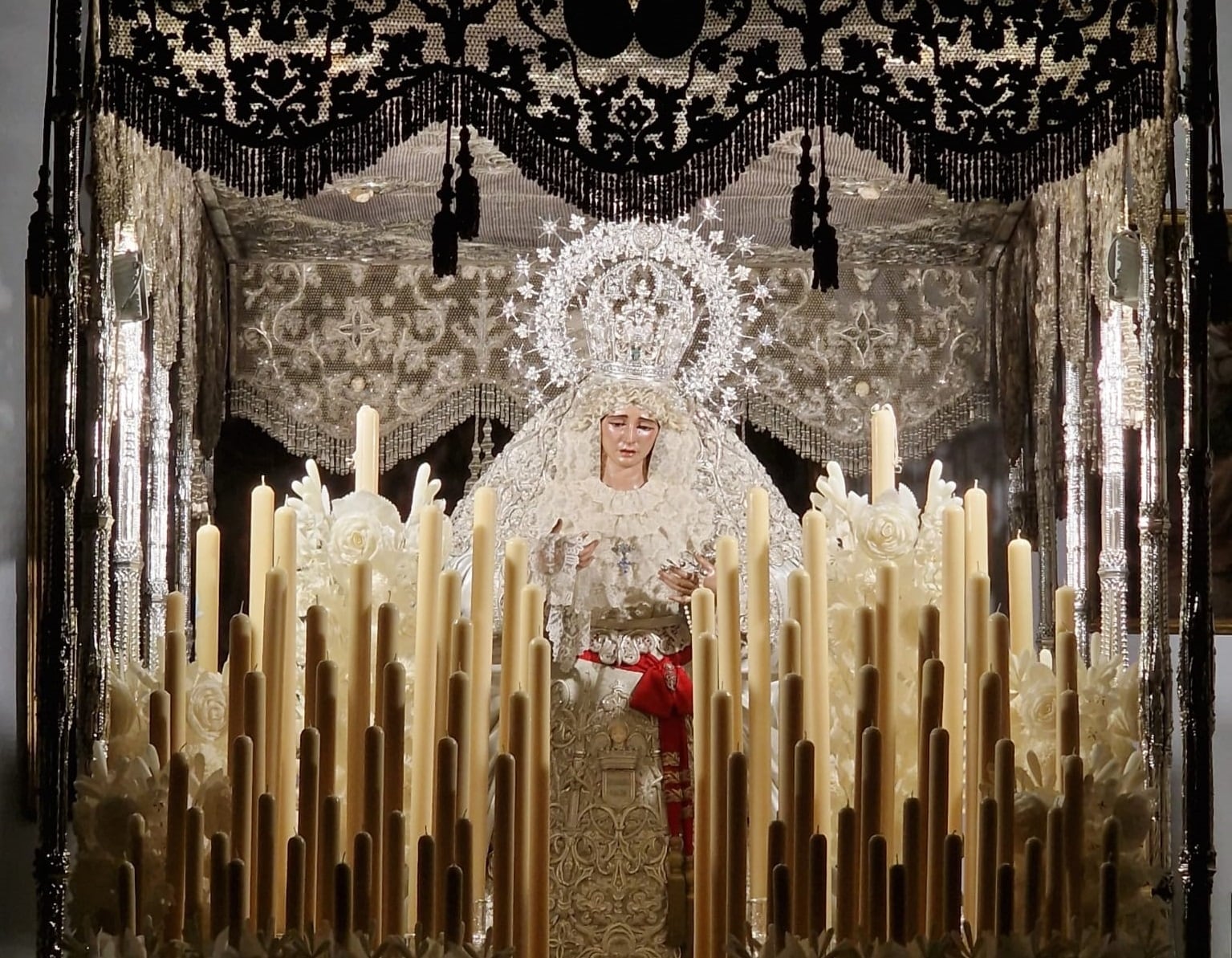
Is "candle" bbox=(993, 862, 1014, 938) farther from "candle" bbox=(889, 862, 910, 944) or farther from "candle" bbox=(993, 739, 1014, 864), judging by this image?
"candle" bbox=(889, 862, 910, 944)

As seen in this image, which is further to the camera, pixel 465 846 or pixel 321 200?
pixel 321 200

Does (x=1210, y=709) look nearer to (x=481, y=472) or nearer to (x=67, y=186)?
(x=481, y=472)

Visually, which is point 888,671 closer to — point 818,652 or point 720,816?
point 818,652

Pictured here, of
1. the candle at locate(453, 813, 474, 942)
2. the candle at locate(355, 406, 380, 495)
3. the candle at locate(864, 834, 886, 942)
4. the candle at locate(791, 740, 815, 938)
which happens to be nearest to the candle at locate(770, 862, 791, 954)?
the candle at locate(791, 740, 815, 938)

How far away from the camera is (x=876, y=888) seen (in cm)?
260

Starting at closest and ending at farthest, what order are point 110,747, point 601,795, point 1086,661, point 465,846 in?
point 465,846
point 110,747
point 601,795
point 1086,661

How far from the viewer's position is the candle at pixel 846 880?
259 cm

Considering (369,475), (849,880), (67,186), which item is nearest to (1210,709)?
(849,880)

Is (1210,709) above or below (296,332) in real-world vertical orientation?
below

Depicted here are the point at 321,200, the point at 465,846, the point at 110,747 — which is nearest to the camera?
the point at 465,846

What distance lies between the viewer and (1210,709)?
105 inches

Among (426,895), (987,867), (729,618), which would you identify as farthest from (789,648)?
(426,895)

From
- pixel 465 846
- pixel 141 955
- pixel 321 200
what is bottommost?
pixel 141 955

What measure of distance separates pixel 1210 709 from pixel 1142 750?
27 centimetres
